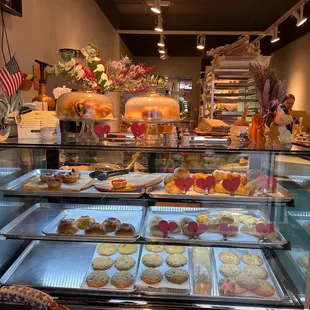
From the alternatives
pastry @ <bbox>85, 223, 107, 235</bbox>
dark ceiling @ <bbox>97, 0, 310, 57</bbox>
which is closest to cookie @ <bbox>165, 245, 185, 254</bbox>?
pastry @ <bbox>85, 223, 107, 235</bbox>

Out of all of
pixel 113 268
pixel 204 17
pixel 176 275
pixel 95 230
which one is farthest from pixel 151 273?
pixel 204 17

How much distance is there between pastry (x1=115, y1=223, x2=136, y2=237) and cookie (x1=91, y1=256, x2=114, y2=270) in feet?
0.82

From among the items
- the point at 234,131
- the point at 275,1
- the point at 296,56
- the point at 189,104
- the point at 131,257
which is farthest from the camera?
the point at 189,104

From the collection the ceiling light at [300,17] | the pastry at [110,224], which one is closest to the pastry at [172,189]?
the pastry at [110,224]

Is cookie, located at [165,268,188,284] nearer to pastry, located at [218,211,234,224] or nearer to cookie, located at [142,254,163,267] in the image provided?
cookie, located at [142,254,163,267]

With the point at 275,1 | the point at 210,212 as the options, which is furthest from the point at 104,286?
Result: the point at 275,1

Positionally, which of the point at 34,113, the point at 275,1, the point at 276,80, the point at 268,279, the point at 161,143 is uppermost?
the point at 275,1

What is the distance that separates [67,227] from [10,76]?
0.78 m

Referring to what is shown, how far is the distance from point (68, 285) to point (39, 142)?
2.28ft

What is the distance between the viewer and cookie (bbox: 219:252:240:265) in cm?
166

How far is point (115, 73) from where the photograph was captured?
7.09 ft

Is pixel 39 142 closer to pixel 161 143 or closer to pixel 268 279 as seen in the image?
pixel 161 143

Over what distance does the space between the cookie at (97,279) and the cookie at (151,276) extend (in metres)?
0.18

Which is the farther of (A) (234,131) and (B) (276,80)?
(A) (234,131)
